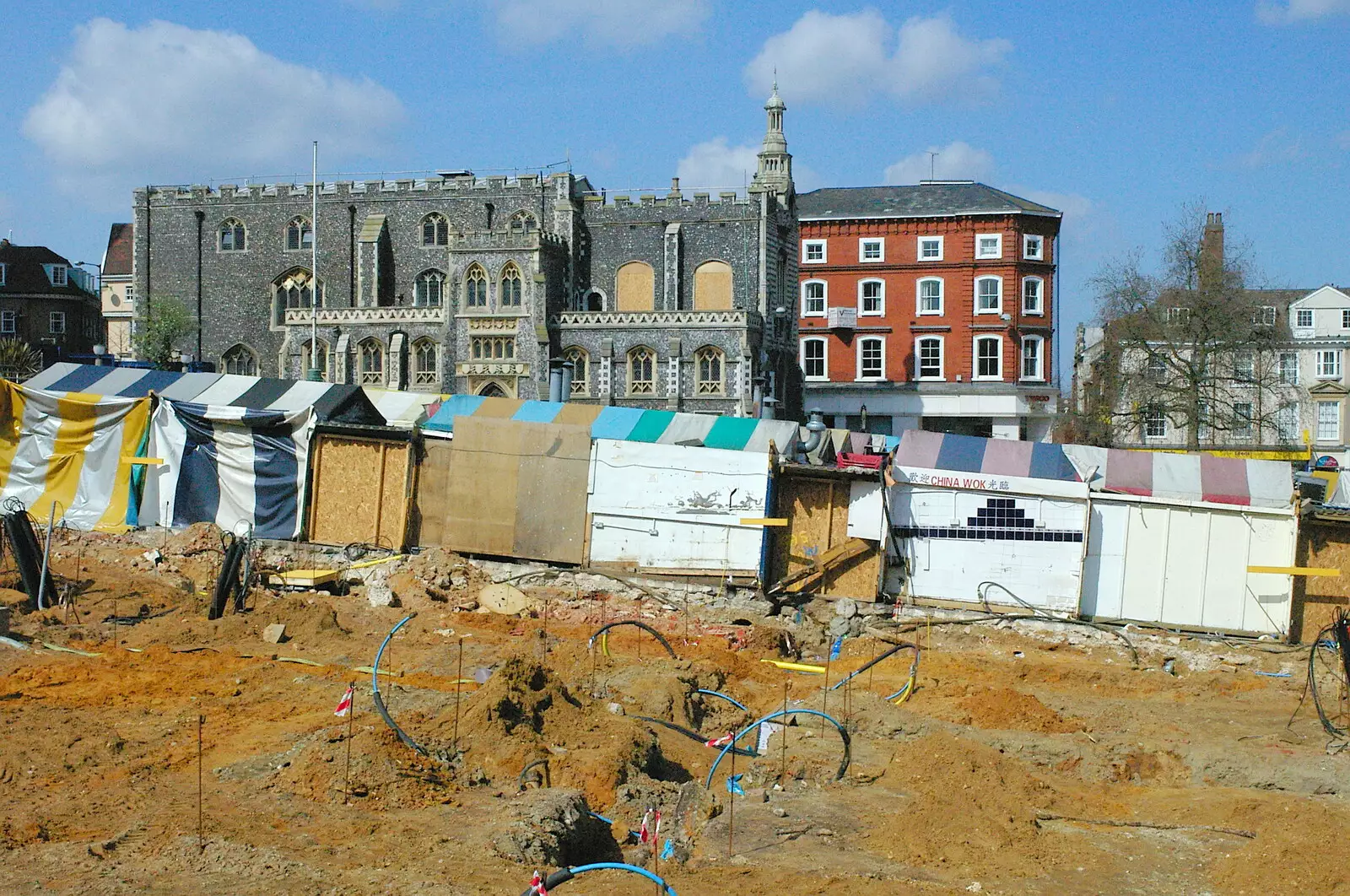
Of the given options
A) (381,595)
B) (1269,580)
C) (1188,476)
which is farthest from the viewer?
(381,595)

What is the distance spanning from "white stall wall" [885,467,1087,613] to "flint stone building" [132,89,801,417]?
24.0 metres

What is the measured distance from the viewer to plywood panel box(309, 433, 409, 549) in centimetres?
2327

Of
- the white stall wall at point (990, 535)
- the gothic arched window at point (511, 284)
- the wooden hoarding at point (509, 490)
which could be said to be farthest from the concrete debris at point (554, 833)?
the gothic arched window at point (511, 284)

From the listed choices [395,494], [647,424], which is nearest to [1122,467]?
[647,424]

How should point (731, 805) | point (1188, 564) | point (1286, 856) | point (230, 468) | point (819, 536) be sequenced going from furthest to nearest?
point (230, 468)
point (819, 536)
point (1188, 564)
point (731, 805)
point (1286, 856)

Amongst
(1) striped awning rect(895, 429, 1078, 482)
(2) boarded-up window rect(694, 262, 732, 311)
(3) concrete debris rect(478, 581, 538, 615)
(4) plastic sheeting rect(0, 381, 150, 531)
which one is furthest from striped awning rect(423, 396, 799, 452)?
(2) boarded-up window rect(694, 262, 732, 311)

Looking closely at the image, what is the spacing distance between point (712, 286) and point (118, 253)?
40610mm

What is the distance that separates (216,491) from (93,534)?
242cm

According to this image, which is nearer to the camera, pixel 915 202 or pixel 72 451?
pixel 72 451

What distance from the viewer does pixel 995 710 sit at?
615 inches

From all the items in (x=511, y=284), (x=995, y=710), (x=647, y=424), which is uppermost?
(x=511, y=284)

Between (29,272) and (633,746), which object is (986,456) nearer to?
(633,746)

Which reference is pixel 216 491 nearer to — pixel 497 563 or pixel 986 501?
pixel 497 563

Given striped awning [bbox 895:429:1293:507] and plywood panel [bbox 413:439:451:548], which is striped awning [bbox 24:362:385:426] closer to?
plywood panel [bbox 413:439:451:548]
